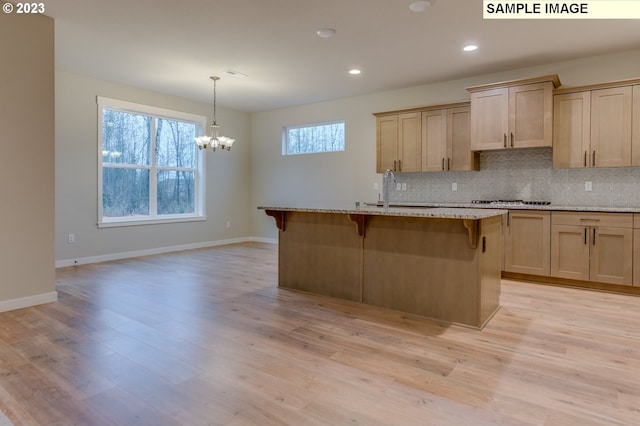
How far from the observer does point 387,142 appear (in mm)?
5688

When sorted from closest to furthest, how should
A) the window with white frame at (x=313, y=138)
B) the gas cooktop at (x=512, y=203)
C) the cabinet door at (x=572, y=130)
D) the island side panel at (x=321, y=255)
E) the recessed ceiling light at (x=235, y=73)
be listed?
the island side panel at (x=321, y=255) → the cabinet door at (x=572, y=130) → the gas cooktop at (x=512, y=203) → the recessed ceiling light at (x=235, y=73) → the window with white frame at (x=313, y=138)

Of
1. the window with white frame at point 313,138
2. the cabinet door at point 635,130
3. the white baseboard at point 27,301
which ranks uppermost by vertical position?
the window with white frame at point 313,138

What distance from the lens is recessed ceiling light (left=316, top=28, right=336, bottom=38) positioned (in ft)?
12.5

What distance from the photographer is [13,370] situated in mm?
2188

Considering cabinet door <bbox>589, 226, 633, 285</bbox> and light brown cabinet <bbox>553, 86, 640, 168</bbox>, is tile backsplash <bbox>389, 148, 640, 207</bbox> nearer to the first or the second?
light brown cabinet <bbox>553, 86, 640, 168</bbox>

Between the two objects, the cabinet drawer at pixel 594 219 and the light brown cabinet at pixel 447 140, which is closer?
the cabinet drawer at pixel 594 219

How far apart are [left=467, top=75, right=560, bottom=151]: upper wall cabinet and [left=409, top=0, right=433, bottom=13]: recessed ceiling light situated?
179cm

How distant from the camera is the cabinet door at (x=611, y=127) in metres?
4.05

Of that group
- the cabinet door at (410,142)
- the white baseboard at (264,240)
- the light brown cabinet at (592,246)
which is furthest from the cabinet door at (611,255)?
the white baseboard at (264,240)

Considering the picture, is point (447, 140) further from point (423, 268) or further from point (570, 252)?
point (423, 268)

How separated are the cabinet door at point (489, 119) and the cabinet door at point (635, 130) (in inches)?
47.0

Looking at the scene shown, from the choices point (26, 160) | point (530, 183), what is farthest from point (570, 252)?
point (26, 160)

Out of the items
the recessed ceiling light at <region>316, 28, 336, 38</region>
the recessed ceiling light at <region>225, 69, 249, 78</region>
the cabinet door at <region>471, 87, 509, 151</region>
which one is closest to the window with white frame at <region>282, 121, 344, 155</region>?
the recessed ceiling light at <region>225, 69, 249, 78</region>

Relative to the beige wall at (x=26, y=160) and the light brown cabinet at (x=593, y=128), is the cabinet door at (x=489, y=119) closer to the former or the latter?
the light brown cabinet at (x=593, y=128)
